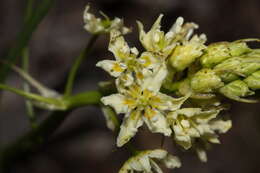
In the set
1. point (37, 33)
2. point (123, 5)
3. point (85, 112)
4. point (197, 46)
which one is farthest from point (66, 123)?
point (197, 46)

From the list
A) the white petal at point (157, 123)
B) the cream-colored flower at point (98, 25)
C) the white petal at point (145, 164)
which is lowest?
the white petal at point (145, 164)

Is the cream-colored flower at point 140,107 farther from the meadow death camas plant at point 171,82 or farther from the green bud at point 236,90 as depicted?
the green bud at point 236,90

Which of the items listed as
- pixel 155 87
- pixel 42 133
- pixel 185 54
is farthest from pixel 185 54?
pixel 42 133

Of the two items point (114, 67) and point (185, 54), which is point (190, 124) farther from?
point (114, 67)

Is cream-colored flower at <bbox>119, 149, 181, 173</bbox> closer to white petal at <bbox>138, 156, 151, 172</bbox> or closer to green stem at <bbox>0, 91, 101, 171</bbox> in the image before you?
white petal at <bbox>138, 156, 151, 172</bbox>

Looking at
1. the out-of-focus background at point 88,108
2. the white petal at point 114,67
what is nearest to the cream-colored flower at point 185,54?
the white petal at point 114,67

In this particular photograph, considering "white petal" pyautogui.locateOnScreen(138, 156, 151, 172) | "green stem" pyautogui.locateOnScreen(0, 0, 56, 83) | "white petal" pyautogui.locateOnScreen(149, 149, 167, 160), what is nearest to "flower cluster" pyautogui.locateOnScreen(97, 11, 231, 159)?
"white petal" pyautogui.locateOnScreen(149, 149, 167, 160)
